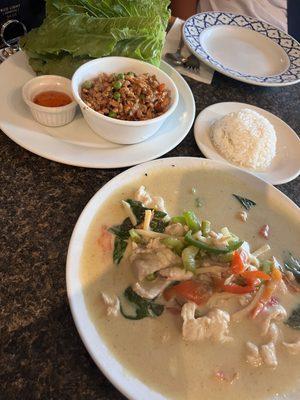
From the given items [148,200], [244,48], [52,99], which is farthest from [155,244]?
[244,48]

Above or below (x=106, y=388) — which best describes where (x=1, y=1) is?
above

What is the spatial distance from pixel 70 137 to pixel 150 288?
566 mm

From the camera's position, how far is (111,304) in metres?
0.87

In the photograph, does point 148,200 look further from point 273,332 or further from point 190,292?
point 273,332

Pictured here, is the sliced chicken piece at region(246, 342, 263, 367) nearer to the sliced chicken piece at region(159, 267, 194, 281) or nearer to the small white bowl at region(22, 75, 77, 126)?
the sliced chicken piece at region(159, 267, 194, 281)

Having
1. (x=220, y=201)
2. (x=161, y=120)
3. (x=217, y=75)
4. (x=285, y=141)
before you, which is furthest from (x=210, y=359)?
(x=217, y=75)

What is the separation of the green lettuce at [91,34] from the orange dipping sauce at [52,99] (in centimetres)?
10

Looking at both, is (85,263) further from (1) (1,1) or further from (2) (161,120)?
(1) (1,1)

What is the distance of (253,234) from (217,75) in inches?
35.1

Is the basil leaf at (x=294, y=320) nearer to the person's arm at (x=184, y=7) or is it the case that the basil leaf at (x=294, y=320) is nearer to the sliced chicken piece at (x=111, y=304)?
the sliced chicken piece at (x=111, y=304)

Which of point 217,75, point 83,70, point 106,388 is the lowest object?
point 106,388

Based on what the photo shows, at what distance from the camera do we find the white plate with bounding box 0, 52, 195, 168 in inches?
45.9

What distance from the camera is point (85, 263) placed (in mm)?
919

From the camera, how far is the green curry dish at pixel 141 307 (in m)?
0.88
